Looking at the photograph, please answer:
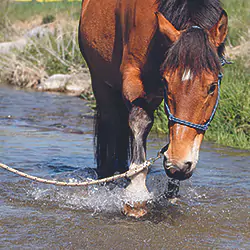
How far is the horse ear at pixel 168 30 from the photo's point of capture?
3576 millimetres

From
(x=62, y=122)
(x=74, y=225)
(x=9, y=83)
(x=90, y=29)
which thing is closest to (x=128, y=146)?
(x=90, y=29)

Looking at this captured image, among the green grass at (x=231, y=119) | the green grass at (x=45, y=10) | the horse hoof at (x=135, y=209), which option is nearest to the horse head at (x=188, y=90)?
the horse hoof at (x=135, y=209)

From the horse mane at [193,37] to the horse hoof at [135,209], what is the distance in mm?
1109

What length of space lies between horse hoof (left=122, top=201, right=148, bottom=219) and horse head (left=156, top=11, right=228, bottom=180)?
2.39 feet

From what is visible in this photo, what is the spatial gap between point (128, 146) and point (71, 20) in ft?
28.2

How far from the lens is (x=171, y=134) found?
3557mm

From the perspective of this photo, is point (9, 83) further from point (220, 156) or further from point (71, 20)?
point (220, 156)

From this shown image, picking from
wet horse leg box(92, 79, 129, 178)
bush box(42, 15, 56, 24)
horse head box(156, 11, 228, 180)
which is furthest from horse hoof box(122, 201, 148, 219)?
bush box(42, 15, 56, 24)

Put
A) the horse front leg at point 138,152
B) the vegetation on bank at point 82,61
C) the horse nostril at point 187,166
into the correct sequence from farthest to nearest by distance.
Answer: the vegetation on bank at point 82,61 < the horse front leg at point 138,152 < the horse nostril at point 187,166

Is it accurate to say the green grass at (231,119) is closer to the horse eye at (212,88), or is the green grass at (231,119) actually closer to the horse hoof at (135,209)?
the horse hoof at (135,209)

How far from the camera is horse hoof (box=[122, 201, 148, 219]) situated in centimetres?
414

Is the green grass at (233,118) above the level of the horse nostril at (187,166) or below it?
below

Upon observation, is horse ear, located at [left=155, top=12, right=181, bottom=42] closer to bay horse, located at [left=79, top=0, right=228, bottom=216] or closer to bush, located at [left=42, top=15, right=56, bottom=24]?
bay horse, located at [left=79, top=0, right=228, bottom=216]

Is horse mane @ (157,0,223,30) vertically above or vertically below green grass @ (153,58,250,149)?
above
